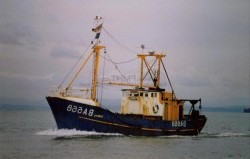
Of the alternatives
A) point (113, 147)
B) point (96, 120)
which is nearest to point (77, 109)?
point (96, 120)

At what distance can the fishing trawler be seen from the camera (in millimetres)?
28000

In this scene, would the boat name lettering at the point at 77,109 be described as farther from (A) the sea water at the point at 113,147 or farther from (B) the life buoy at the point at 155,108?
(B) the life buoy at the point at 155,108

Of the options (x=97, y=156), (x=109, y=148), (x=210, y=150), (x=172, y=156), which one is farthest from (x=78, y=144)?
(x=210, y=150)

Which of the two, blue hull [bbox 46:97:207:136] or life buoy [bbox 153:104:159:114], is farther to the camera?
life buoy [bbox 153:104:159:114]

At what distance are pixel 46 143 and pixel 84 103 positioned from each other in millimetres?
3715

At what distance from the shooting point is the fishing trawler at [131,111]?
28.0 m

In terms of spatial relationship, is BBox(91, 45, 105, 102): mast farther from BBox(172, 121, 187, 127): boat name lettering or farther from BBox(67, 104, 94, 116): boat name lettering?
BBox(172, 121, 187, 127): boat name lettering

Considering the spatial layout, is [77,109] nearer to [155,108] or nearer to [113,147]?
[113,147]

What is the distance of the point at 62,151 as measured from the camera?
2303cm

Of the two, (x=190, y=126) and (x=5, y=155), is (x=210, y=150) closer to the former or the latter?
(x=190, y=126)

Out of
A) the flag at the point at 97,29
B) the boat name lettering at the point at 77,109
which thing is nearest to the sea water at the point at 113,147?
the boat name lettering at the point at 77,109

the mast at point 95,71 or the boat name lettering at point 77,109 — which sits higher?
the mast at point 95,71

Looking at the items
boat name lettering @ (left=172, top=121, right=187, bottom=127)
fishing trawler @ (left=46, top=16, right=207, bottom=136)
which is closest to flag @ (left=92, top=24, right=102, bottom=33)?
fishing trawler @ (left=46, top=16, right=207, bottom=136)

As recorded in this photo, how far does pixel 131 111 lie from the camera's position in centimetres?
3086
